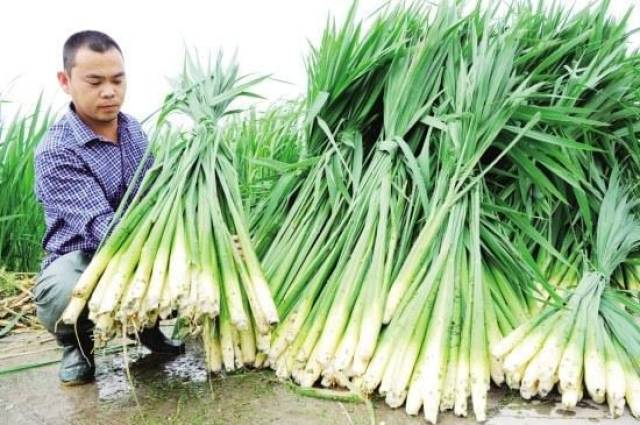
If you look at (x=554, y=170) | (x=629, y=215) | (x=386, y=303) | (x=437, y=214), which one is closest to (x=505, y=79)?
(x=554, y=170)

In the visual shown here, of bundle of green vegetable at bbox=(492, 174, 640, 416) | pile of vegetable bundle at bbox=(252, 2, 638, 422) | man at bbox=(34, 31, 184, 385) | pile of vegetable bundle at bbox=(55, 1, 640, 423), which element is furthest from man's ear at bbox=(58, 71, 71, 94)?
bundle of green vegetable at bbox=(492, 174, 640, 416)

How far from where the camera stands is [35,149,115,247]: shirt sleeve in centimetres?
264

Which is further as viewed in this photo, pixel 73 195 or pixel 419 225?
pixel 419 225

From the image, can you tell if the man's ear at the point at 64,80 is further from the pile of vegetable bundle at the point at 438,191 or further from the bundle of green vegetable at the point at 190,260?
the pile of vegetable bundle at the point at 438,191

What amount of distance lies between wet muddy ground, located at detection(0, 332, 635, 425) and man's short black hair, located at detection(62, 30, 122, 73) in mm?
1286

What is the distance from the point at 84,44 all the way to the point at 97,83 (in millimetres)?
162

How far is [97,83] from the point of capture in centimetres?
277

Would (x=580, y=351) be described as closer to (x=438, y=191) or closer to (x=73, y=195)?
(x=438, y=191)

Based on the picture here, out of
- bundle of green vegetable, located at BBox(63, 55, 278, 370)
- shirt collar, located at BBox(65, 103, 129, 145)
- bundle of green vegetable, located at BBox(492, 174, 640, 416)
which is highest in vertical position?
shirt collar, located at BBox(65, 103, 129, 145)

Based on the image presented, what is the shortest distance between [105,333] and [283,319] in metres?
0.69

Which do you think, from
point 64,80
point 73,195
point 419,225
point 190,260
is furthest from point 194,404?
point 64,80

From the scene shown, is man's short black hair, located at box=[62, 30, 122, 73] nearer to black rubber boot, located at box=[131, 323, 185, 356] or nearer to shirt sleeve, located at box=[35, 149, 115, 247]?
shirt sleeve, located at box=[35, 149, 115, 247]

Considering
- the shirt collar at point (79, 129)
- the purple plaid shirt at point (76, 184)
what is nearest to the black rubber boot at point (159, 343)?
the purple plaid shirt at point (76, 184)

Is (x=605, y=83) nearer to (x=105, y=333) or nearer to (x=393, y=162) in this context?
(x=393, y=162)
